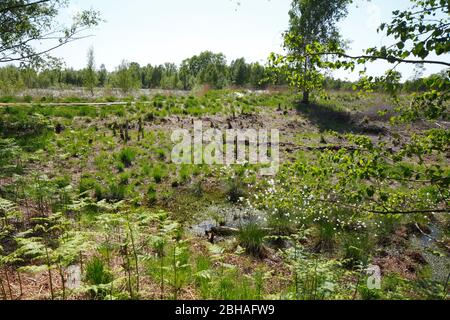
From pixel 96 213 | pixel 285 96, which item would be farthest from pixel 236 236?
pixel 285 96

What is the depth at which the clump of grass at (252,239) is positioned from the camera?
22.9 feet

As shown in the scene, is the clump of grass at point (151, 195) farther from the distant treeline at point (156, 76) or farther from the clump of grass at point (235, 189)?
the distant treeline at point (156, 76)

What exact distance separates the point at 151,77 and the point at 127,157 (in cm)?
8243

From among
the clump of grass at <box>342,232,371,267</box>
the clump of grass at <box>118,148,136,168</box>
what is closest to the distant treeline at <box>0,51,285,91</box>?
the clump of grass at <box>118,148,136,168</box>

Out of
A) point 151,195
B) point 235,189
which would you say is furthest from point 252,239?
point 151,195

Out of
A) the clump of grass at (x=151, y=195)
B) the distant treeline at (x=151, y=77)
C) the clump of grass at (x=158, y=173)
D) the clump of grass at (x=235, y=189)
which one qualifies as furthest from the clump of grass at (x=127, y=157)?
the distant treeline at (x=151, y=77)

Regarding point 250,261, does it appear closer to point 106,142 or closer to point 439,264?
point 439,264

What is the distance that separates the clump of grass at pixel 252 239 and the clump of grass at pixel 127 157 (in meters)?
5.62

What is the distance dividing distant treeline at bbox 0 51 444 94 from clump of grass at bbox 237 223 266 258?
23444 millimetres

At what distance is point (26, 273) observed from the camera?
4.84 metres

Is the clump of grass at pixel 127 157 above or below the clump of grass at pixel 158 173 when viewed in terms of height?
above

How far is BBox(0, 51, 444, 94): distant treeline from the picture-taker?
37688mm

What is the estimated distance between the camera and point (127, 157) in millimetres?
11578
